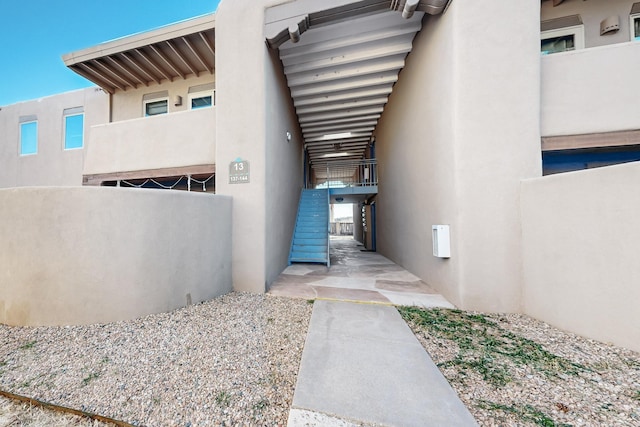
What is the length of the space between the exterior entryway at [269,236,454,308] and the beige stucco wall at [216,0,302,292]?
2.33ft

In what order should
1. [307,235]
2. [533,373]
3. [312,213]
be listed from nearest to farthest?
[533,373], [307,235], [312,213]

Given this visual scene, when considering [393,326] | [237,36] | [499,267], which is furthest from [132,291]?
[499,267]

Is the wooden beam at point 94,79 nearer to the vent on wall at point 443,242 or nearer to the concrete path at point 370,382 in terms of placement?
the concrete path at point 370,382

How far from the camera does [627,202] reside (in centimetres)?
228

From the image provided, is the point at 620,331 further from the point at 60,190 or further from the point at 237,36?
the point at 237,36

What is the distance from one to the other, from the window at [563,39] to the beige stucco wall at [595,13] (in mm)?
142

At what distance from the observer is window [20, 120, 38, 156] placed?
7551mm

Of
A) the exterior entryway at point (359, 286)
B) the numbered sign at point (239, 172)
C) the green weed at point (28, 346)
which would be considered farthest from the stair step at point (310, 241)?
the green weed at point (28, 346)

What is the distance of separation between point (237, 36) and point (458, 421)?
20.5 feet

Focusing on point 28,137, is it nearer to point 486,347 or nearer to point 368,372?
point 368,372

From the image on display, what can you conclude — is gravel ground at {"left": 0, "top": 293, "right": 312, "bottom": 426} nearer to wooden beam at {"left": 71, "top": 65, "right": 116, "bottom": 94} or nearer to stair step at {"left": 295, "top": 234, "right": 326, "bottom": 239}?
stair step at {"left": 295, "top": 234, "right": 326, "bottom": 239}

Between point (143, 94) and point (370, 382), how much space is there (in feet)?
30.6

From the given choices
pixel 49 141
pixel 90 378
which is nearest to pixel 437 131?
pixel 90 378

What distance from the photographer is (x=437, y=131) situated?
3.98 m
